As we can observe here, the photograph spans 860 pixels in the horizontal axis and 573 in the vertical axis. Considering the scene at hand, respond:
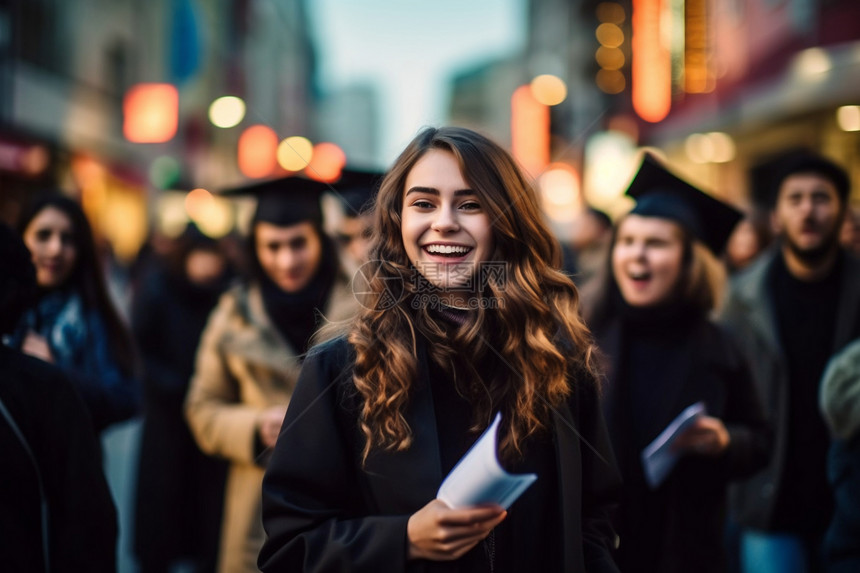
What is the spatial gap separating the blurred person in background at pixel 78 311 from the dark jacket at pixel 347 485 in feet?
6.43

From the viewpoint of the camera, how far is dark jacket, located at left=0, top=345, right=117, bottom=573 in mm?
2127

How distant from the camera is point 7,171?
1547 cm

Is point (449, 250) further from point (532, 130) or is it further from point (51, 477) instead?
point (532, 130)

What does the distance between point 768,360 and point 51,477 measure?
3326 mm

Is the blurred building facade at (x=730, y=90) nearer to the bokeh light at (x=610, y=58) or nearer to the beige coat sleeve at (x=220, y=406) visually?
the bokeh light at (x=610, y=58)

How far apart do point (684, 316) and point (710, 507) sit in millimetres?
800

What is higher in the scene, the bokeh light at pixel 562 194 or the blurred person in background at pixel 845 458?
the bokeh light at pixel 562 194

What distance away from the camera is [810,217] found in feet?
13.1

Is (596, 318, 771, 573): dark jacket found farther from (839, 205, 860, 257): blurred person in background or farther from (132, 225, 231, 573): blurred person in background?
(132, 225, 231, 573): blurred person in background

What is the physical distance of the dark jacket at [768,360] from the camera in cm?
379

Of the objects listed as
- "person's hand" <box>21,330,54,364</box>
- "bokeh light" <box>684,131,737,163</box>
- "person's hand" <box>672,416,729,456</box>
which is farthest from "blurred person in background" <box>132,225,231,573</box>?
"bokeh light" <box>684,131,737,163</box>

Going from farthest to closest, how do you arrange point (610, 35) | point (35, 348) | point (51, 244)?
point (610, 35) < point (51, 244) < point (35, 348)

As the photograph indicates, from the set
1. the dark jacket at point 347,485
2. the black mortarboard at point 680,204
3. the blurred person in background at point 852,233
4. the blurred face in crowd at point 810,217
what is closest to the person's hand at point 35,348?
the dark jacket at point 347,485

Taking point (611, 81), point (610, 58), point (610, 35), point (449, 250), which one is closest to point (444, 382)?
point (449, 250)
